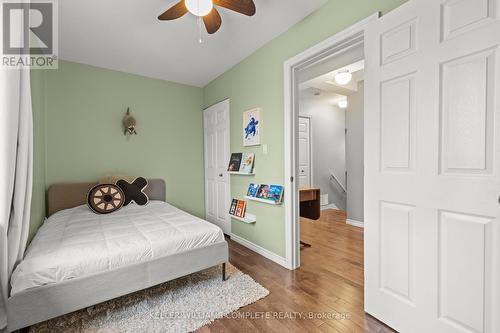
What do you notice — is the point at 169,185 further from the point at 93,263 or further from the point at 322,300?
the point at 322,300

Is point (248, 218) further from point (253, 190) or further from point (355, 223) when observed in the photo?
point (355, 223)

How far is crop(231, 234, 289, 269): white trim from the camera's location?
2.41 metres

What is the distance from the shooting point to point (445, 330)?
1212mm

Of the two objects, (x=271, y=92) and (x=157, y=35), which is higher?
(x=157, y=35)

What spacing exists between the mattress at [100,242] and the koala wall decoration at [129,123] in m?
1.36

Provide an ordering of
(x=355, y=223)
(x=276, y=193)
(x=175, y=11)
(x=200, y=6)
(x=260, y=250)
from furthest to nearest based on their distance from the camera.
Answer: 1. (x=355, y=223)
2. (x=260, y=250)
3. (x=276, y=193)
4. (x=175, y=11)
5. (x=200, y=6)

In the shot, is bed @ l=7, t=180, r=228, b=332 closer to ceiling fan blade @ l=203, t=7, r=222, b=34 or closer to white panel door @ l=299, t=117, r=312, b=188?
ceiling fan blade @ l=203, t=7, r=222, b=34

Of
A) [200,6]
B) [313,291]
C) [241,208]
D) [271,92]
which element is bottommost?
[313,291]

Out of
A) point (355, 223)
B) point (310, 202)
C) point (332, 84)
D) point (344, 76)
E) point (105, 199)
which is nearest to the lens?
point (105, 199)

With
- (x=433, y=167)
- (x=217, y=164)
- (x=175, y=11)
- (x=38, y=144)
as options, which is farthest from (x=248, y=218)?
(x=38, y=144)

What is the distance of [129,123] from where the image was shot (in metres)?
3.20

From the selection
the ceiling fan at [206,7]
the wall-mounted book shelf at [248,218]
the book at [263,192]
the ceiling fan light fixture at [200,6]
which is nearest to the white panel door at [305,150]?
the wall-mounted book shelf at [248,218]

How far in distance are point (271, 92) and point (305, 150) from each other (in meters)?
2.71

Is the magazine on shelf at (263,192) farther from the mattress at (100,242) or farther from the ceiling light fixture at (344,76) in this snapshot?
the ceiling light fixture at (344,76)
